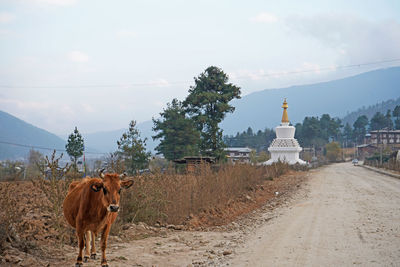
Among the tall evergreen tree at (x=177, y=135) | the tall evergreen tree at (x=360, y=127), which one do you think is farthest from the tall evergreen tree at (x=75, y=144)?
the tall evergreen tree at (x=360, y=127)

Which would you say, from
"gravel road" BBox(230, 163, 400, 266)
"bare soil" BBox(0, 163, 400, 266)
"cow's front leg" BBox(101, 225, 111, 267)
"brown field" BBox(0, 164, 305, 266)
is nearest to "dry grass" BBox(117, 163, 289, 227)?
"brown field" BBox(0, 164, 305, 266)

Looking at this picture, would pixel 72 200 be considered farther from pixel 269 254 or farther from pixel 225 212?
pixel 225 212

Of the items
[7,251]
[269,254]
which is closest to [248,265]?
[269,254]

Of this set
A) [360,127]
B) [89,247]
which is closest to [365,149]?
[360,127]

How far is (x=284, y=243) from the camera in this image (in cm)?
900

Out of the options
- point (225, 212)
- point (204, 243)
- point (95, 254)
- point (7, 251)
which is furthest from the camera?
point (225, 212)

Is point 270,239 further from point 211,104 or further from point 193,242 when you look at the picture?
point 211,104

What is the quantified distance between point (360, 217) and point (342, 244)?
4.01 meters

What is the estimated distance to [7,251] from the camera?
23.0 feet

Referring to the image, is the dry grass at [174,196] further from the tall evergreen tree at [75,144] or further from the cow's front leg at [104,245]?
the tall evergreen tree at [75,144]

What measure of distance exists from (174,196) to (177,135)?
2656cm

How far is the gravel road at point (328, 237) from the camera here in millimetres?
7543

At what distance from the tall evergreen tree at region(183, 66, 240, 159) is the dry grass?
1716cm

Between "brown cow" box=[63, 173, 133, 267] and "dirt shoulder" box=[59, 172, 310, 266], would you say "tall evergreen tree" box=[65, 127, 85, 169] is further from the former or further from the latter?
"brown cow" box=[63, 173, 133, 267]
